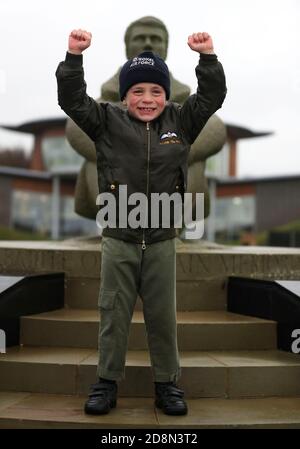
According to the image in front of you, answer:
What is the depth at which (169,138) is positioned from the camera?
9.14ft

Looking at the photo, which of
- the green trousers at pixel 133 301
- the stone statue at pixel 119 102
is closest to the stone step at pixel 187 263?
the stone statue at pixel 119 102

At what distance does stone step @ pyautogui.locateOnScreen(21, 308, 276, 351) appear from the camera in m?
3.60

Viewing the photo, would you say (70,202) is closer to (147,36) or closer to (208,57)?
(147,36)

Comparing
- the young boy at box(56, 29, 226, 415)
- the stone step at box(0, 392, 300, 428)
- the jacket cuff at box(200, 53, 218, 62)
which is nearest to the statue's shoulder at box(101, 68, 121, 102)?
the young boy at box(56, 29, 226, 415)

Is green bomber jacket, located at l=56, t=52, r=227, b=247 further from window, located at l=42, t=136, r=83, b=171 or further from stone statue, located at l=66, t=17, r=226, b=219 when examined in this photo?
window, located at l=42, t=136, r=83, b=171

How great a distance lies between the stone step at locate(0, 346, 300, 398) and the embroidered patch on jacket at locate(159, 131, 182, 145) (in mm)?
1300

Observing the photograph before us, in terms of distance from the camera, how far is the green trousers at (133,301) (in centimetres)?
276

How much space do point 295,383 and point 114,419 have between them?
1163 millimetres

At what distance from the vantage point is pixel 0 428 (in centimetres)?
265

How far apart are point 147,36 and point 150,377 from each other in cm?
417

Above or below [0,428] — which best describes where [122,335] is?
above

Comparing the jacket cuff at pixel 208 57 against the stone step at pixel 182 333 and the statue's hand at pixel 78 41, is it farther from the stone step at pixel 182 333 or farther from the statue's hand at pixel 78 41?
the stone step at pixel 182 333
